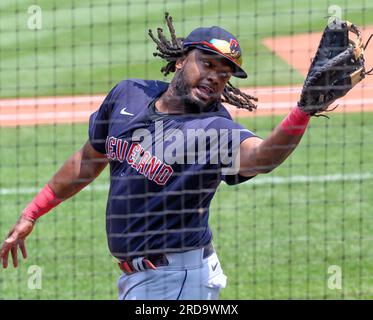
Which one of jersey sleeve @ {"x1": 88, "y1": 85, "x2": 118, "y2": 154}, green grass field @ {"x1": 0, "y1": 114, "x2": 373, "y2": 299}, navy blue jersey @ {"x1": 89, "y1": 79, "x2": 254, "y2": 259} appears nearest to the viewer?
navy blue jersey @ {"x1": 89, "y1": 79, "x2": 254, "y2": 259}

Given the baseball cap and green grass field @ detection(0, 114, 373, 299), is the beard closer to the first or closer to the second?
the baseball cap

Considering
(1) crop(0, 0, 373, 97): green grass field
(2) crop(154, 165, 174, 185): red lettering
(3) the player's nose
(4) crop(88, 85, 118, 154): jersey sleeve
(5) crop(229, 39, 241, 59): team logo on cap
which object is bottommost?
(2) crop(154, 165, 174, 185): red lettering

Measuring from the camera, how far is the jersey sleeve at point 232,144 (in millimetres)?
5000

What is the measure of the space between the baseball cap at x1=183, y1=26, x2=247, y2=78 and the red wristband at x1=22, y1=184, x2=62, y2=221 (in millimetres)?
1252

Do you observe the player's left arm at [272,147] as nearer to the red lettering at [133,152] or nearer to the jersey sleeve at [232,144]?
the jersey sleeve at [232,144]

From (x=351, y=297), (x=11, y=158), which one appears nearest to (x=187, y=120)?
(x=351, y=297)

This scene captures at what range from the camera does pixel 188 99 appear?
5.28 meters

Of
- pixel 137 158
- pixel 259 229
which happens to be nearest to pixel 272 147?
pixel 137 158

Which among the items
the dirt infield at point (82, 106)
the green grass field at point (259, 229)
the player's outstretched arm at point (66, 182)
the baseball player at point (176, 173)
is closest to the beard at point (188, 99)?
the baseball player at point (176, 173)

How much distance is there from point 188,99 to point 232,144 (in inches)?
16.9

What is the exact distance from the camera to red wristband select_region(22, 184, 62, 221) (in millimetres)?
5738

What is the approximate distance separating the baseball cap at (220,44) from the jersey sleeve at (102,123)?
568mm

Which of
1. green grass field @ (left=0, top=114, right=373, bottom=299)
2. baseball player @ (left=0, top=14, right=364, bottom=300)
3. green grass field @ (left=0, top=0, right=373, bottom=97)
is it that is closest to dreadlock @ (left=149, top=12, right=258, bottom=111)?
baseball player @ (left=0, top=14, right=364, bottom=300)
